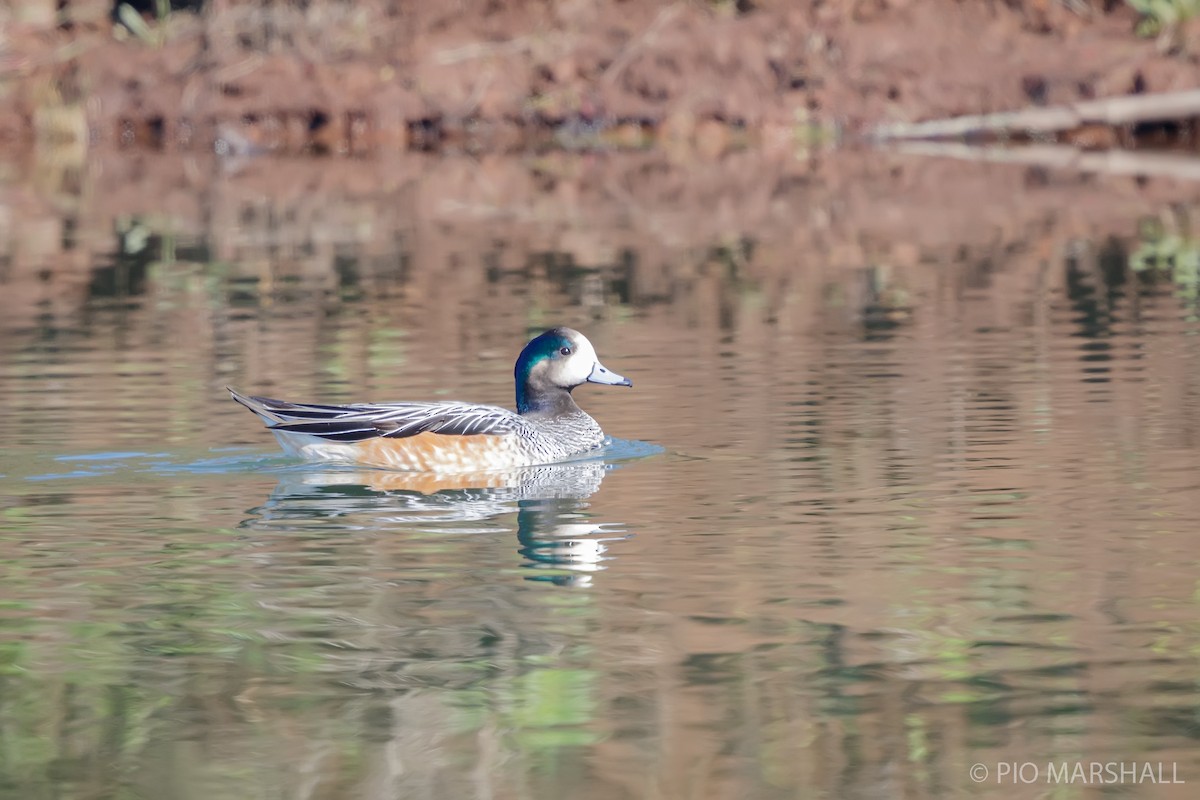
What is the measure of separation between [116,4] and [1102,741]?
35607 mm

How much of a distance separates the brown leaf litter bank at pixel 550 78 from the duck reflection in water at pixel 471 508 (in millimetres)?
24336

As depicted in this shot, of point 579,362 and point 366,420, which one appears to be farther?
point 579,362

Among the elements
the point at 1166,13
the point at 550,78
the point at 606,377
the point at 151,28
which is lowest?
the point at 606,377

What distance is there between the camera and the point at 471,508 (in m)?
9.41

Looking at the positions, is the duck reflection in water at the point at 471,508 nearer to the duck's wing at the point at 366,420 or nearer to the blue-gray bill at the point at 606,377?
the duck's wing at the point at 366,420

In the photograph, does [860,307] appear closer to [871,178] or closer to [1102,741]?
[1102,741]

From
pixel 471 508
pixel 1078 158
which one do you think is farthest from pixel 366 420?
pixel 1078 158

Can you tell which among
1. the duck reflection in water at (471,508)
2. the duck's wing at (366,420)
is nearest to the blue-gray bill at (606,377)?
the duck reflection in water at (471,508)

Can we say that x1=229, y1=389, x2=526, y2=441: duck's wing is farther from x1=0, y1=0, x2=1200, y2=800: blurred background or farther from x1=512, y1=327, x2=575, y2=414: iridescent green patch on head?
x1=512, y1=327, x2=575, y2=414: iridescent green patch on head

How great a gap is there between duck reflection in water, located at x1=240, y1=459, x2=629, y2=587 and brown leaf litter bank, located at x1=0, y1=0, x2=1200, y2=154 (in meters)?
24.3

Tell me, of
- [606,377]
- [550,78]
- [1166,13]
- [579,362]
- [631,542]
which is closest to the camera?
[631,542]

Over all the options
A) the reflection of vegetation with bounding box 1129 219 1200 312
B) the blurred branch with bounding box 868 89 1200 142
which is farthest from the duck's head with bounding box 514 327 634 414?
the blurred branch with bounding box 868 89 1200 142

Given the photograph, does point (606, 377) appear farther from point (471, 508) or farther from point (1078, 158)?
point (1078, 158)

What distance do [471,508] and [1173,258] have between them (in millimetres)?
10198
